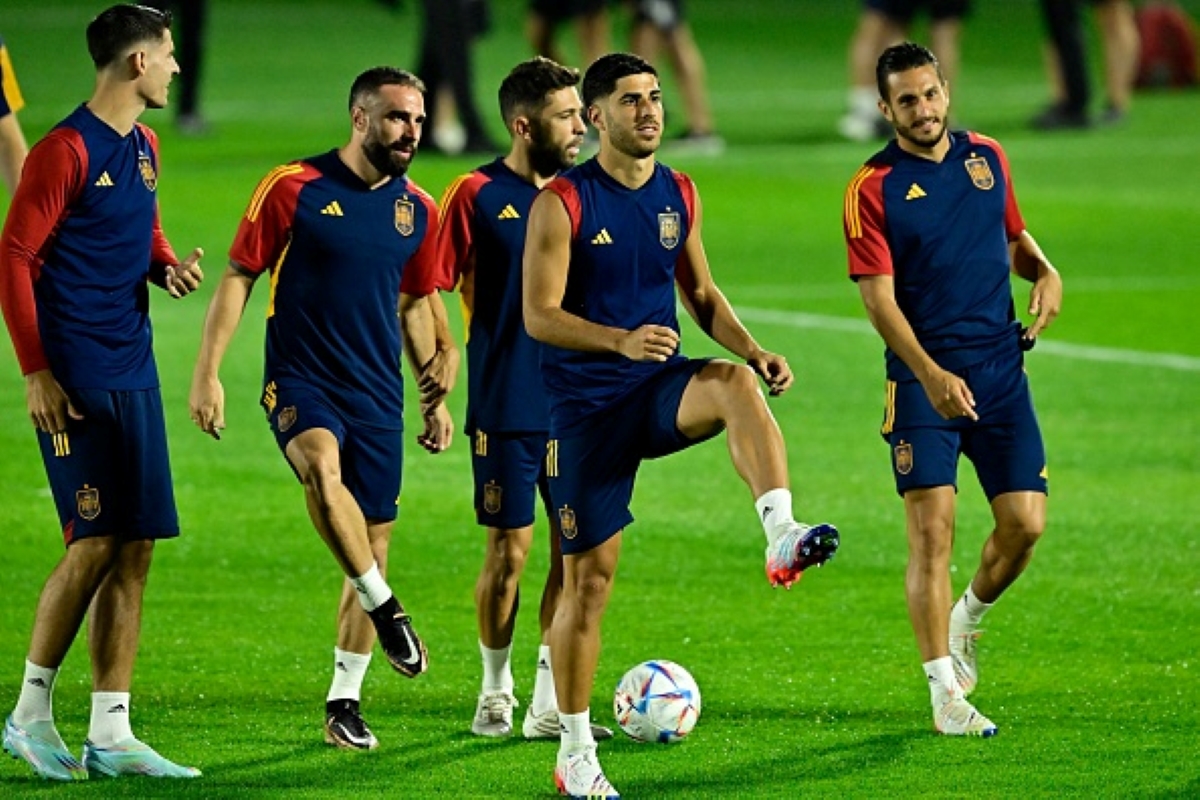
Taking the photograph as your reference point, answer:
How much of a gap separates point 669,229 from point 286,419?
4.84 ft

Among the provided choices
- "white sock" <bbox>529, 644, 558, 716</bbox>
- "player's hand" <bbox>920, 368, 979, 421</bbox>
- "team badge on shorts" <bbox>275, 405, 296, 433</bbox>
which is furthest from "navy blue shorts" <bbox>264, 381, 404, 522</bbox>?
"player's hand" <bbox>920, 368, 979, 421</bbox>

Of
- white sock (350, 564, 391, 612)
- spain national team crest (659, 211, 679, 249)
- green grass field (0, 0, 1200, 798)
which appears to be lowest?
green grass field (0, 0, 1200, 798)

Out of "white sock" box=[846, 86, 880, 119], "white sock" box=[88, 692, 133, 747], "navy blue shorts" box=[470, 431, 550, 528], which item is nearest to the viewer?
"white sock" box=[88, 692, 133, 747]

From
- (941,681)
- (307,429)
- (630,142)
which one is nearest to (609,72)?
(630,142)

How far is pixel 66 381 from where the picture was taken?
8594mm

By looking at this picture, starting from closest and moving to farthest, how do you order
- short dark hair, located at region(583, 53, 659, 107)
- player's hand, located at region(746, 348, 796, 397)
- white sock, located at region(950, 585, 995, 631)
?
player's hand, located at region(746, 348, 796, 397)
short dark hair, located at region(583, 53, 659, 107)
white sock, located at region(950, 585, 995, 631)

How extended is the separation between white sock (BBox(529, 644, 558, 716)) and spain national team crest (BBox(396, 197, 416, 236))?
1.53 metres

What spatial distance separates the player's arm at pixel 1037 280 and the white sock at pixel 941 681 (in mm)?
1222

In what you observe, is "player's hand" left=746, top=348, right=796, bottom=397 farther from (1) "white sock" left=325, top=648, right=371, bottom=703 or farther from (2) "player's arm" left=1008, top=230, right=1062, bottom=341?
(1) "white sock" left=325, top=648, right=371, bottom=703

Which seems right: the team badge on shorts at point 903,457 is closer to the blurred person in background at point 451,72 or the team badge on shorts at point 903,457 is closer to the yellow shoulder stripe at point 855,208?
the yellow shoulder stripe at point 855,208

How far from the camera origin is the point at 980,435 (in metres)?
9.59

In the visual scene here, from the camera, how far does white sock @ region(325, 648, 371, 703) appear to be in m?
9.20

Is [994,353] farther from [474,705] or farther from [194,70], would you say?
[194,70]

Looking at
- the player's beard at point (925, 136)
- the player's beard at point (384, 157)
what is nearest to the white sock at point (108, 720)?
the player's beard at point (384, 157)
